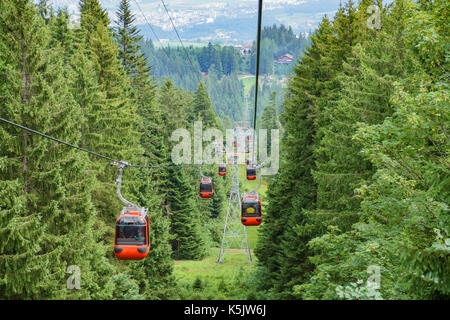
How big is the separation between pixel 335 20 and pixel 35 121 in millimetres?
17084

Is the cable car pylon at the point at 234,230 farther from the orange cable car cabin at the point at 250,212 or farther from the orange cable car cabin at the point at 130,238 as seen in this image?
the orange cable car cabin at the point at 130,238

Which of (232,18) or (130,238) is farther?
(232,18)

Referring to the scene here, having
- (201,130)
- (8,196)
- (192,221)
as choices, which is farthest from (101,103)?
(201,130)

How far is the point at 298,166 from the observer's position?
22391 mm

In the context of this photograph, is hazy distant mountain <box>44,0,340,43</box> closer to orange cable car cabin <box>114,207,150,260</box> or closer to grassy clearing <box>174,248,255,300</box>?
orange cable car cabin <box>114,207,150,260</box>

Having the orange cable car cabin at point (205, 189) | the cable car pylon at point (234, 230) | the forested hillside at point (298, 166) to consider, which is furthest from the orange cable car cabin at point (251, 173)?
the forested hillside at point (298, 166)

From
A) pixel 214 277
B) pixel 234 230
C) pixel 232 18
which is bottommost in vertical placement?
pixel 214 277

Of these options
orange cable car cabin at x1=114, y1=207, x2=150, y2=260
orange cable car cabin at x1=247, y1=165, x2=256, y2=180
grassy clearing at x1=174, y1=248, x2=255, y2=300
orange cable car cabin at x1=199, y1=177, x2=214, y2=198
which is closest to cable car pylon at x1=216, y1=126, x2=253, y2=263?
grassy clearing at x1=174, y1=248, x2=255, y2=300

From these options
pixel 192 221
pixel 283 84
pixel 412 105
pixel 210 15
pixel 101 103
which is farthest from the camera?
pixel 283 84

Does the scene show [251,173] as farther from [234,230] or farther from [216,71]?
[216,71]

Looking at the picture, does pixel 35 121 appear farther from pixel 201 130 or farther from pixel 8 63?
pixel 201 130

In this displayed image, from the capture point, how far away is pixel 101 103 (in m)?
20.8

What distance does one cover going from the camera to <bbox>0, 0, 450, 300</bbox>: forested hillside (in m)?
7.27

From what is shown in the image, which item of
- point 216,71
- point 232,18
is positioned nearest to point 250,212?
point 232,18
